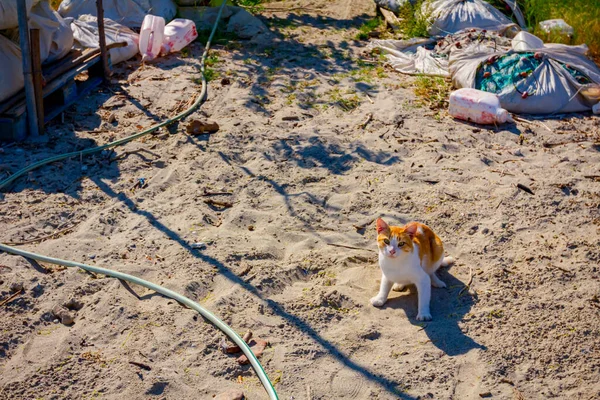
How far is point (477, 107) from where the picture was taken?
231 inches

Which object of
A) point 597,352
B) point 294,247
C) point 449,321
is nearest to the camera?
point 597,352

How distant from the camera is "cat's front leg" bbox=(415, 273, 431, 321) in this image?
3430 mm

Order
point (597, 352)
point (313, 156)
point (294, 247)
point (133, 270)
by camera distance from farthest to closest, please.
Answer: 1. point (313, 156)
2. point (294, 247)
3. point (133, 270)
4. point (597, 352)

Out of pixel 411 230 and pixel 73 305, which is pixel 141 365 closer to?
pixel 73 305

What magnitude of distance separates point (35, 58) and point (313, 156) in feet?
7.74

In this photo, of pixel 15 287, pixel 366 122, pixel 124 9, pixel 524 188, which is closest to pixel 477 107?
pixel 366 122

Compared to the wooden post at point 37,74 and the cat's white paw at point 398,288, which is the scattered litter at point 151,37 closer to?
the wooden post at point 37,74

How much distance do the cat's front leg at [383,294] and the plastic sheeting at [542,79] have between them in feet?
10.7

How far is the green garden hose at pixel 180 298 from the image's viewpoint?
3.00 metres

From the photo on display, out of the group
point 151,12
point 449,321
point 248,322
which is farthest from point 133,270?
point 151,12

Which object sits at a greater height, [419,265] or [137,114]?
[419,265]

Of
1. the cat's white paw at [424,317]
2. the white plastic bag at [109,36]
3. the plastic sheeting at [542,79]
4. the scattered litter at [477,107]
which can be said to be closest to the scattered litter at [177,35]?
the white plastic bag at [109,36]

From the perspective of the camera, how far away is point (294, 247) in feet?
13.5

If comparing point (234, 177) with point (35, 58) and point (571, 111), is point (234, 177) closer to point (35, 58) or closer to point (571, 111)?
point (35, 58)
